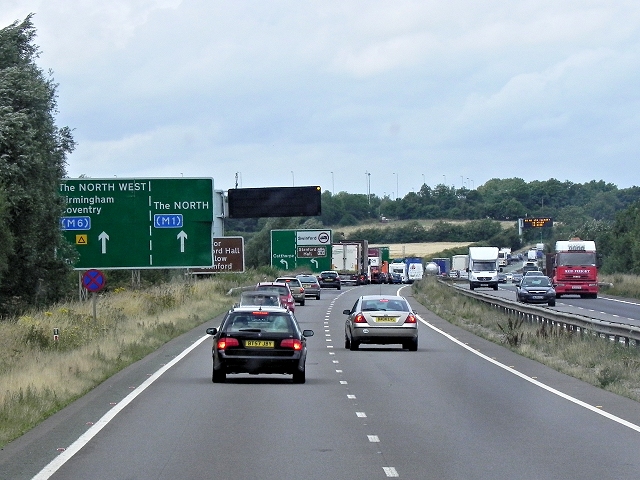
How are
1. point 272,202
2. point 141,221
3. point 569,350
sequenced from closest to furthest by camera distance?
point 569,350 → point 141,221 → point 272,202

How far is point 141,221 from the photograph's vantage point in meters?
37.1

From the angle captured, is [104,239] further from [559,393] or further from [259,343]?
[559,393]

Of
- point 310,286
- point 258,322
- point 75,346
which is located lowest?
point 75,346

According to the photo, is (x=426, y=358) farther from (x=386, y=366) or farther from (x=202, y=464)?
(x=202, y=464)

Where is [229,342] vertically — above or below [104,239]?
below

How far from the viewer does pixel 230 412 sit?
50.4 feet

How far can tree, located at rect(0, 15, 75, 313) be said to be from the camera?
129ft

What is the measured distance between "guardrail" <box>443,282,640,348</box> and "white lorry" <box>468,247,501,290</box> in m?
40.9

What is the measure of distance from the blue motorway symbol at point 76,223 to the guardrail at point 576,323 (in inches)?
547

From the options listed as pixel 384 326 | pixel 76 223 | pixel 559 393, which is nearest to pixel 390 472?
pixel 559 393

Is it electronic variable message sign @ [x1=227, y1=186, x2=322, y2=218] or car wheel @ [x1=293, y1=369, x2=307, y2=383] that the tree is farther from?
car wheel @ [x1=293, y1=369, x2=307, y2=383]

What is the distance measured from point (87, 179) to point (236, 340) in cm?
1894

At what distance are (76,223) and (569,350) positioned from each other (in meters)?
18.0

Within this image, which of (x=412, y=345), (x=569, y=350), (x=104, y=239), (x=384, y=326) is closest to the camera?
(x=569, y=350)
